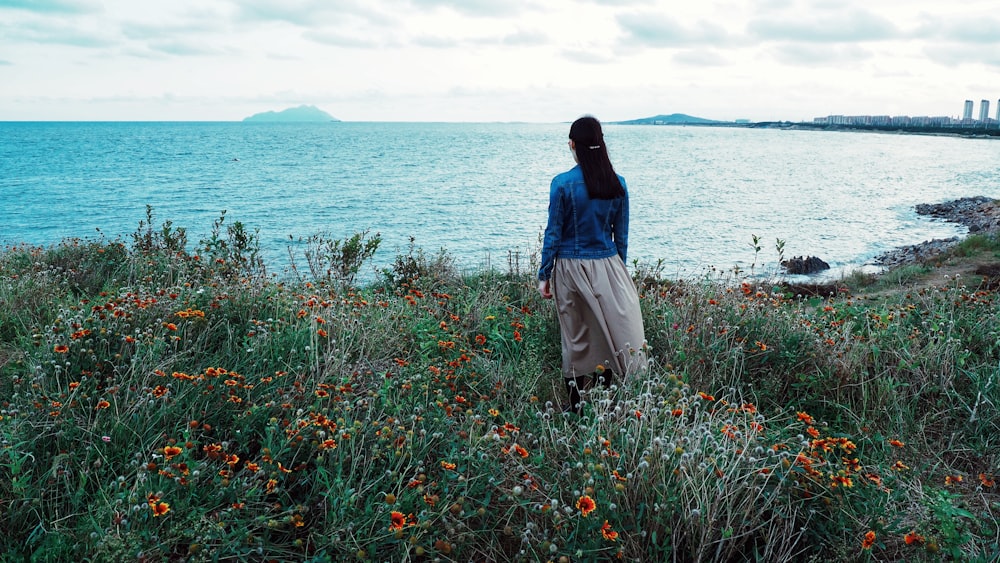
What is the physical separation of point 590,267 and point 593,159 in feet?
2.57

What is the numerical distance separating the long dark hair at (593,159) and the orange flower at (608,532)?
2.56m

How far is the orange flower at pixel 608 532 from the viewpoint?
2.56 meters

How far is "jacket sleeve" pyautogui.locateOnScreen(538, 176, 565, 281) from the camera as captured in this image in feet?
15.3

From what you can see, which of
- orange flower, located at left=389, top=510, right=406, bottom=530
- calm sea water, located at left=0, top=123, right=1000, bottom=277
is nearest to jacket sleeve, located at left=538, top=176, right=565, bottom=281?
orange flower, located at left=389, top=510, right=406, bottom=530

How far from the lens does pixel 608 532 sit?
2643 millimetres

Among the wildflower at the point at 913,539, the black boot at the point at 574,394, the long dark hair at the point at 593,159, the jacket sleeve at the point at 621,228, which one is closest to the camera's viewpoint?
the wildflower at the point at 913,539

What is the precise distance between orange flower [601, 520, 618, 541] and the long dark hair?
2.56 meters

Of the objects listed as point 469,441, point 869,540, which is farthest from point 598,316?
point 869,540

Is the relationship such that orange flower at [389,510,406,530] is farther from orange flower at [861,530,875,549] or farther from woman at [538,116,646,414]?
woman at [538,116,646,414]

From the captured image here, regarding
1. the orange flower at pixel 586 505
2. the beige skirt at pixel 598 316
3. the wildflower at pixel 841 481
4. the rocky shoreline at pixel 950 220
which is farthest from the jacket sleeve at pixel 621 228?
the rocky shoreline at pixel 950 220

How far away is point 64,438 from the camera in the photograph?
331 cm

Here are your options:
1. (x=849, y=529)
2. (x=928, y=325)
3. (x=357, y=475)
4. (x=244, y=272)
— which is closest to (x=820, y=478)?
(x=849, y=529)

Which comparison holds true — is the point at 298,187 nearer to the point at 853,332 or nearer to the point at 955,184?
the point at 853,332

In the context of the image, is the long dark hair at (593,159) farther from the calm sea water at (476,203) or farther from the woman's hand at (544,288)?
the calm sea water at (476,203)
